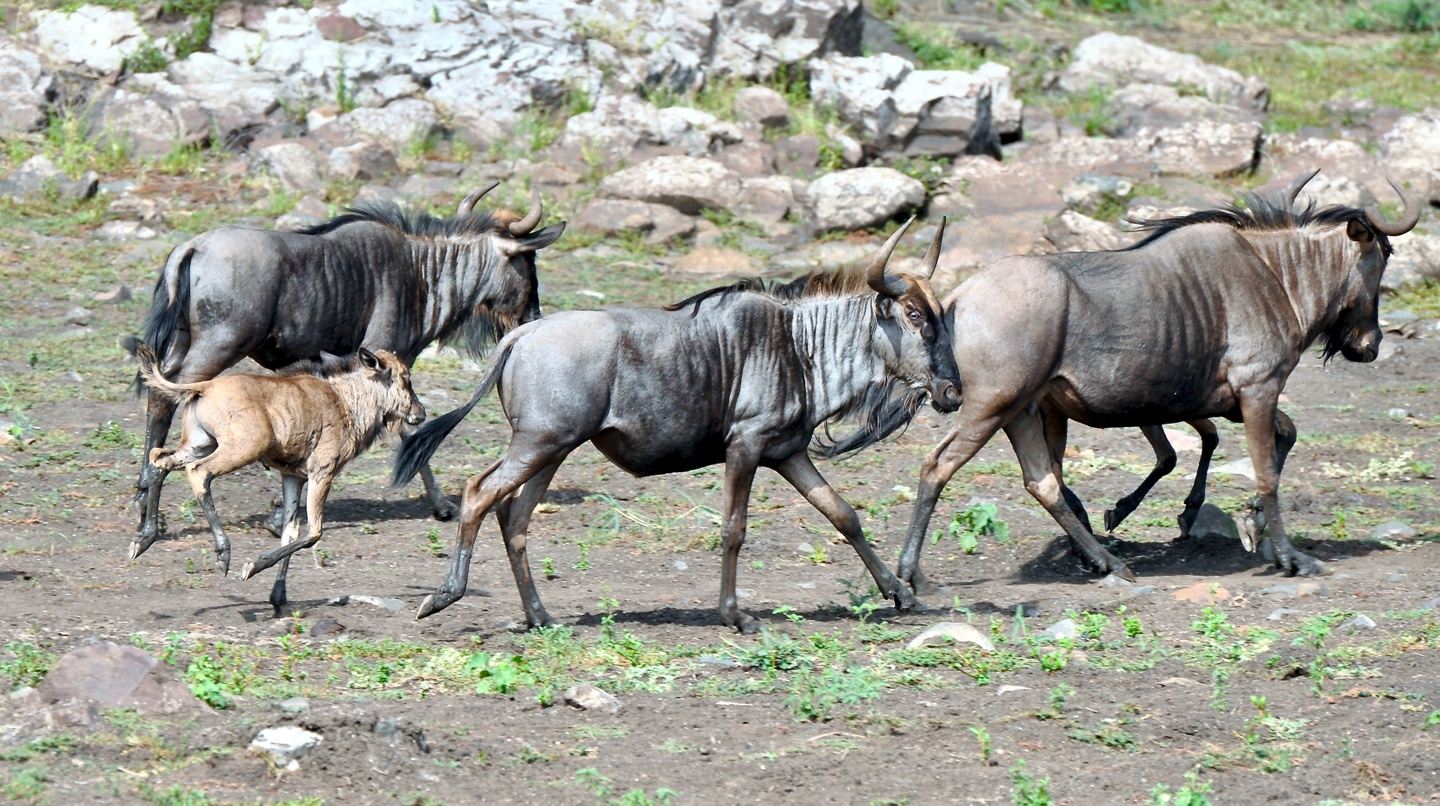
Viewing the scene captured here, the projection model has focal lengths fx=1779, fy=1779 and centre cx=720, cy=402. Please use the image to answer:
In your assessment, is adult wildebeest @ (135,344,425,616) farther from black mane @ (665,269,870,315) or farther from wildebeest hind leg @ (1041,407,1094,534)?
wildebeest hind leg @ (1041,407,1094,534)

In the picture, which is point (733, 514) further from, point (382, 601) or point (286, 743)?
point (286, 743)

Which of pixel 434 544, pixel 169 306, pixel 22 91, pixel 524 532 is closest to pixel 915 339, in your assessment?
pixel 524 532

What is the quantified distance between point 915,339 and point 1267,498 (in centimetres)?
214

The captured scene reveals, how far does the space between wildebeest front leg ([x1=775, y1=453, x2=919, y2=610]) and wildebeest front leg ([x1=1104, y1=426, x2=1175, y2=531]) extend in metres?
1.99

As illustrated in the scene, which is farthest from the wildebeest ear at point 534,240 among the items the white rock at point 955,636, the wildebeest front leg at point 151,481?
the white rock at point 955,636

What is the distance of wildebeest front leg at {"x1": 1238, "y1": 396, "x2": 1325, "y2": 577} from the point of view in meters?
8.31

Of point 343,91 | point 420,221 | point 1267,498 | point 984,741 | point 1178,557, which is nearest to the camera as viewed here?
point 984,741

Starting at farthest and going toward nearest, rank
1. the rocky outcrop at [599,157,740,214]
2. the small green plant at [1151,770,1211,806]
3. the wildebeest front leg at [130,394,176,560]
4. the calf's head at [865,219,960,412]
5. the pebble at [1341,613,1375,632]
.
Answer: the rocky outcrop at [599,157,740,214], the wildebeest front leg at [130,394,176,560], the calf's head at [865,219,960,412], the pebble at [1341,613,1375,632], the small green plant at [1151,770,1211,806]

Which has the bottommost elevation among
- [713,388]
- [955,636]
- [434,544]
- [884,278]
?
[434,544]

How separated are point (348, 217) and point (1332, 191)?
9002 mm

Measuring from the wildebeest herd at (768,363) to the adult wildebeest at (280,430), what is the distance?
0.01m

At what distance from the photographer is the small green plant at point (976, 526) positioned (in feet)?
29.8

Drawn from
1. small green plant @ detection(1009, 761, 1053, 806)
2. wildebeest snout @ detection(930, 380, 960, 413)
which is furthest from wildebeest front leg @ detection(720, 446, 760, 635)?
small green plant @ detection(1009, 761, 1053, 806)

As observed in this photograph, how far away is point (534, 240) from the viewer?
1038 cm
